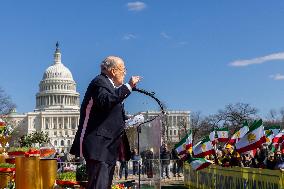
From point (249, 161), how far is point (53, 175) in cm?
665

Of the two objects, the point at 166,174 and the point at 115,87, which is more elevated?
the point at 115,87

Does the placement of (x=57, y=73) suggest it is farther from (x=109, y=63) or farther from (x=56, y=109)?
(x=109, y=63)

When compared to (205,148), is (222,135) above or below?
above

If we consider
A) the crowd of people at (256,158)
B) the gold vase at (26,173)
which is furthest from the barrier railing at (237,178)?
the gold vase at (26,173)

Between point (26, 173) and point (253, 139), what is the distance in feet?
15.9

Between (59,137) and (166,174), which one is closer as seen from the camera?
(166,174)

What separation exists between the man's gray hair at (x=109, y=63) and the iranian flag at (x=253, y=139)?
21.1 ft

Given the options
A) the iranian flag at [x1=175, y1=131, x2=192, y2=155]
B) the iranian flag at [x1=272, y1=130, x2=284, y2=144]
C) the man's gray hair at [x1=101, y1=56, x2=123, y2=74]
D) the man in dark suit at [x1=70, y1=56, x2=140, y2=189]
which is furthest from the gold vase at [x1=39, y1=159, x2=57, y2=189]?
the iranian flag at [x1=175, y1=131, x2=192, y2=155]

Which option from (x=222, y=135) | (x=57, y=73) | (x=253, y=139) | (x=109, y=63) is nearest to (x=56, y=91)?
(x=57, y=73)

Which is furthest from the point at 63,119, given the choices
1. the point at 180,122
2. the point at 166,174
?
the point at 166,174

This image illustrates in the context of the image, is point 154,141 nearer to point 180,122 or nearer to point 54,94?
point 180,122

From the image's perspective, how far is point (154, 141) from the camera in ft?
24.8

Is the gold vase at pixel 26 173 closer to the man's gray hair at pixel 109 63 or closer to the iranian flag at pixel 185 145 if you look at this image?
the man's gray hair at pixel 109 63

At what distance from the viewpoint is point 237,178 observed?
1265cm
